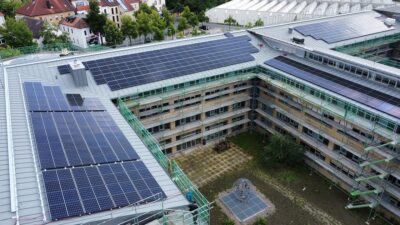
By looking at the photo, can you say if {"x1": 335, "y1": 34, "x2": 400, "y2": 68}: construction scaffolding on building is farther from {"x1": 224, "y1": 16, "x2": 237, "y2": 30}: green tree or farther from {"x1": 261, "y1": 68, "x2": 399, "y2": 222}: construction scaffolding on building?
{"x1": 224, "y1": 16, "x2": 237, "y2": 30}: green tree

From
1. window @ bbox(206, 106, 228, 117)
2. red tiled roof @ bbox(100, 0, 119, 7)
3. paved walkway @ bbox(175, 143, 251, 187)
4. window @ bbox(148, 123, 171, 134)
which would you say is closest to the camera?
paved walkway @ bbox(175, 143, 251, 187)

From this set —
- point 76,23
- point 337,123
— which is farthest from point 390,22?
point 76,23

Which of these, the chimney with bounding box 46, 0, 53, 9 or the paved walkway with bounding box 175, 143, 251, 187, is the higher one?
the chimney with bounding box 46, 0, 53, 9

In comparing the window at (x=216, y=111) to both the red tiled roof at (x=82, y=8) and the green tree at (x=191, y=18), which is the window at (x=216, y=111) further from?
the red tiled roof at (x=82, y=8)

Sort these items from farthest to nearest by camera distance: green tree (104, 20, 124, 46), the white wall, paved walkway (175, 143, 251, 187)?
1. the white wall
2. green tree (104, 20, 124, 46)
3. paved walkway (175, 143, 251, 187)

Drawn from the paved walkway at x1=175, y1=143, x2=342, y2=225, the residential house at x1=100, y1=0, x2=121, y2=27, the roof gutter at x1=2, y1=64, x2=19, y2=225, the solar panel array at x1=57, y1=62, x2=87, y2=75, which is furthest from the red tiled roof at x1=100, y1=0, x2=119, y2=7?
the roof gutter at x1=2, y1=64, x2=19, y2=225

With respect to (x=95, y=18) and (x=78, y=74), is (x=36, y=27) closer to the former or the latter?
(x=95, y=18)

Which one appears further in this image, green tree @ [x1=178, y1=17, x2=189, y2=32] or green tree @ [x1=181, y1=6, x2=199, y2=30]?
green tree @ [x1=181, y1=6, x2=199, y2=30]

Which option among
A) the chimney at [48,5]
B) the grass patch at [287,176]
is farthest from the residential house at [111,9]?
the grass patch at [287,176]
